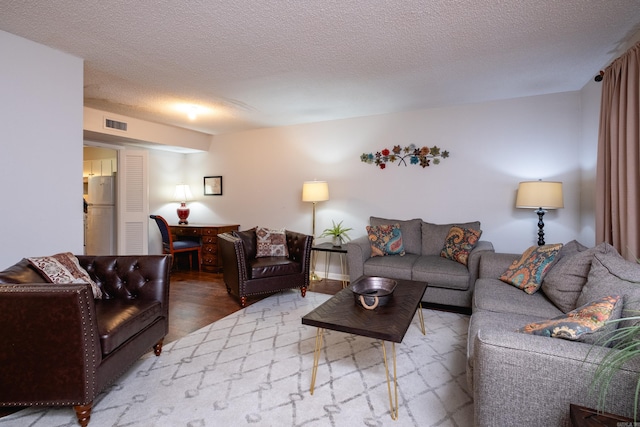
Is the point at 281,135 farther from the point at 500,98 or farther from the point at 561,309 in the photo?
the point at 561,309

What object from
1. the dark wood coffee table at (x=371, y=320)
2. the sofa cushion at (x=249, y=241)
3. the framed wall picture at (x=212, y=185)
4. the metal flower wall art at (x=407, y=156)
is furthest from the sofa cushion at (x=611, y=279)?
the framed wall picture at (x=212, y=185)

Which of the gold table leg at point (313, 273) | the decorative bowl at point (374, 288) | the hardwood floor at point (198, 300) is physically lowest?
the hardwood floor at point (198, 300)

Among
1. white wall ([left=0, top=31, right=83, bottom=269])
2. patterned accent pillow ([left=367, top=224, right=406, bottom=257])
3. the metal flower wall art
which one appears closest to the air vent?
white wall ([left=0, top=31, right=83, bottom=269])

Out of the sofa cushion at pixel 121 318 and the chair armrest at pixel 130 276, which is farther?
the chair armrest at pixel 130 276

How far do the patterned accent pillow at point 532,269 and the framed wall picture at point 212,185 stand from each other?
4.66 meters

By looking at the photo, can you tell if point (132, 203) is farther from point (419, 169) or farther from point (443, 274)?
point (443, 274)

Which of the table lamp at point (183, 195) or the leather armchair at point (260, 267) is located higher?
the table lamp at point (183, 195)

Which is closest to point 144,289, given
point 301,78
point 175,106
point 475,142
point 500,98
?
point 301,78

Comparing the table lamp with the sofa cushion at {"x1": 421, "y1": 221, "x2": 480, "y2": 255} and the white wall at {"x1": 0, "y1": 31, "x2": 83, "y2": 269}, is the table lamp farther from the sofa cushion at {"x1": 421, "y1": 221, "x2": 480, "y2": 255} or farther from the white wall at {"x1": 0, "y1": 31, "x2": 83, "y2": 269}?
the sofa cushion at {"x1": 421, "y1": 221, "x2": 480, "y2": 255}

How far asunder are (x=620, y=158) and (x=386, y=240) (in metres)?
2.18

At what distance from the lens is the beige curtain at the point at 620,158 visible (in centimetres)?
213

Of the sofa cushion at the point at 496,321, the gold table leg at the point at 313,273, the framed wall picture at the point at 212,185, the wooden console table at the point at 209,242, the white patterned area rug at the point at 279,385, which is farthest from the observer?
the framed wall picture at the point at 212,185

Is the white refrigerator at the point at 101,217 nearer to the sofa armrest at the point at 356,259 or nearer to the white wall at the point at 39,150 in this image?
the white wall at the point at 39,150

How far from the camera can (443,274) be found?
10.6 ft
